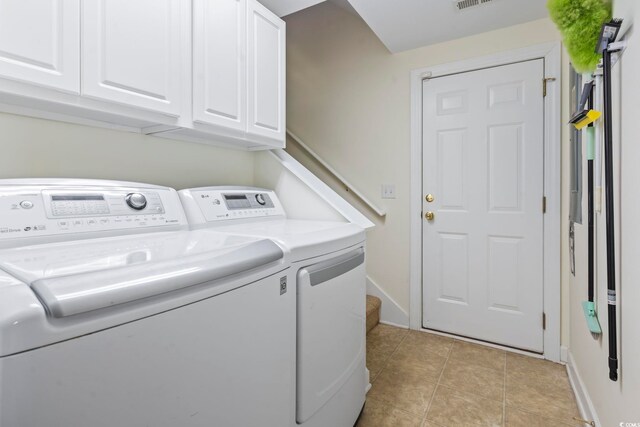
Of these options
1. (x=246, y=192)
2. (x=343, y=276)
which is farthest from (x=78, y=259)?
(x=246, y=192)

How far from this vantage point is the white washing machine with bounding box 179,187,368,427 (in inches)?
40.0

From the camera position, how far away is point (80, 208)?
1.04m

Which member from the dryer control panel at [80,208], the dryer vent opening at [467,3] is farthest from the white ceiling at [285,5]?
the dryer control panel at [80,208]

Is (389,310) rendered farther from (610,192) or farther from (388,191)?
(610,192)

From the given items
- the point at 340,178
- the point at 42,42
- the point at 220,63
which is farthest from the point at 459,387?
the point at 42,42

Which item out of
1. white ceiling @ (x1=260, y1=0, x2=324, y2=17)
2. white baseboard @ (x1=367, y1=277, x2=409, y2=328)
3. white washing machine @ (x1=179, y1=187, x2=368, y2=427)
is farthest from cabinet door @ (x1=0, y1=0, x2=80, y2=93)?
white baseboard @ (x1=367, y1=277, x2=409, y2=328)

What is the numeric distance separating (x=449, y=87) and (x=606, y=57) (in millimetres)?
1282

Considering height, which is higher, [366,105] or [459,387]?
[366,105]

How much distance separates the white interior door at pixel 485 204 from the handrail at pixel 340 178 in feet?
1.25

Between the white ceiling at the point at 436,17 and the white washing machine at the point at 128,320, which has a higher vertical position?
the white ceiling at the point at 436,17

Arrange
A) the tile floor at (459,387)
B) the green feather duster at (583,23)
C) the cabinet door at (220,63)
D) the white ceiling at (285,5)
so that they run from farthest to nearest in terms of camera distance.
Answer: the white ceiling at (285,5) → the tile floor at (459,387) → the cabinet door at (220,63) → the green feather duster at (583,23)

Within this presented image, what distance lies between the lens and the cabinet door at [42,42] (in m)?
0.87

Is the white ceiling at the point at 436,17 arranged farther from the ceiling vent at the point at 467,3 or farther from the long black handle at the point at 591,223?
the long black handle at the point at 591,223

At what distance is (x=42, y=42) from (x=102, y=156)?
480 mm
